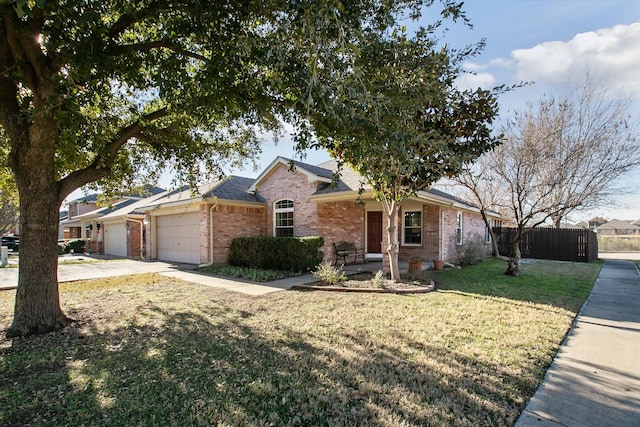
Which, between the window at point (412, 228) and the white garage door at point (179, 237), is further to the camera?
the white garage door at point (179, 237)

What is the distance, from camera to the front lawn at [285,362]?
3090 mm

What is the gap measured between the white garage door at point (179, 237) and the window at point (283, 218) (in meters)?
3.67

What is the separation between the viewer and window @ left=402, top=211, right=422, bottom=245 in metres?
15.2

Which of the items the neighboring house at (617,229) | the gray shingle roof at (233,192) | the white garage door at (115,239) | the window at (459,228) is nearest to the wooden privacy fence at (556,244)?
the window at (459,228)

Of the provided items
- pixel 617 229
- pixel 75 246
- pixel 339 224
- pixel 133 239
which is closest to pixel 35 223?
pixel 339 224

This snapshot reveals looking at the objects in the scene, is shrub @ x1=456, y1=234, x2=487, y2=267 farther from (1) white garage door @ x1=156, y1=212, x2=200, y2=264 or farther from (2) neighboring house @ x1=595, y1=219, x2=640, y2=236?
(2) neighboring house @ x1=595, y1=219, x2=640, y2=236

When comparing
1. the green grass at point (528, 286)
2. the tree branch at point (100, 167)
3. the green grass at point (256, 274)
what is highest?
the tree branch at point (100, 167)

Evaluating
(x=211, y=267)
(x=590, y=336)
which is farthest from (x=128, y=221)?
(x=590, y=336)

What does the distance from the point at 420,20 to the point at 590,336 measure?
609cm

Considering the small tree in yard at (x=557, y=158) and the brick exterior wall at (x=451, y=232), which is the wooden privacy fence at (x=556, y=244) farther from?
the brick exterior wall at (x=451, y=232)

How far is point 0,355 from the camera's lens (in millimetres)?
4547

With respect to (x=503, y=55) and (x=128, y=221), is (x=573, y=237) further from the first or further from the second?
(x=128, y=221)

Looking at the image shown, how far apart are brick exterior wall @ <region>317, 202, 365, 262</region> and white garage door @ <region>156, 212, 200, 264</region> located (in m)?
6.10

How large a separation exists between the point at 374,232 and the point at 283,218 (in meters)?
4.53
